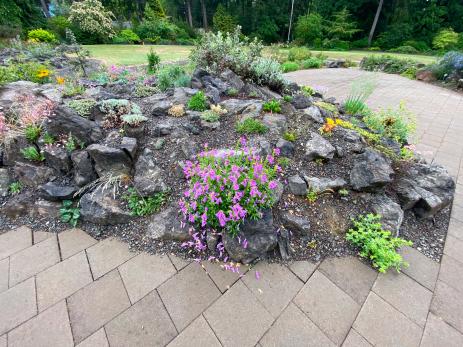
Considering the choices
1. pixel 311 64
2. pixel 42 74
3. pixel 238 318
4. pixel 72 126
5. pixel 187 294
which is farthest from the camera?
pixel 311 64

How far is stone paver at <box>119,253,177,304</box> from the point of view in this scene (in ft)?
5.76

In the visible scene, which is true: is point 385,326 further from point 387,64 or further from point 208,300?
point 387,64

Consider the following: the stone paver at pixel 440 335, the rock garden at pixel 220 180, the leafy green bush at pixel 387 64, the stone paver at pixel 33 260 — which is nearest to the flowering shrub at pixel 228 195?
the rock garden at pixel 220 180

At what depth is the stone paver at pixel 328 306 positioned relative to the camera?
60.7 inches

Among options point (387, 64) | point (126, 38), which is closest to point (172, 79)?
point (387, 64)

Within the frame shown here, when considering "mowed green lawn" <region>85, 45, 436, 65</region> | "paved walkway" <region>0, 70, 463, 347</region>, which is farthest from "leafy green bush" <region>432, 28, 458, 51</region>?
"paved walkway" <region>0, 70, 463, 347</region>

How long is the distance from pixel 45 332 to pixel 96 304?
0.31m

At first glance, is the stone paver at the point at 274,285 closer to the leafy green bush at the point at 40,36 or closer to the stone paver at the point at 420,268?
the stone paver at the point at 420,268

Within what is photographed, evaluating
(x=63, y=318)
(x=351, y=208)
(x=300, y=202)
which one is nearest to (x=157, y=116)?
(x=300, y=202)

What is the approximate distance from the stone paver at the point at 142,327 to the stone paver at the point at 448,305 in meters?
1.88

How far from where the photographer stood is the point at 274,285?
5.85 feet

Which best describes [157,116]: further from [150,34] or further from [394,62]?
[150,34]

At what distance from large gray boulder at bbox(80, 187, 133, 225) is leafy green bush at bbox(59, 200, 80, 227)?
0.07 metres

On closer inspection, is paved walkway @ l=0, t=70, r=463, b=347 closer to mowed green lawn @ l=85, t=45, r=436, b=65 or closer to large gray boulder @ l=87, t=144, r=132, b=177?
large gray boulder @ l=87, t=144, r=132, b=177
